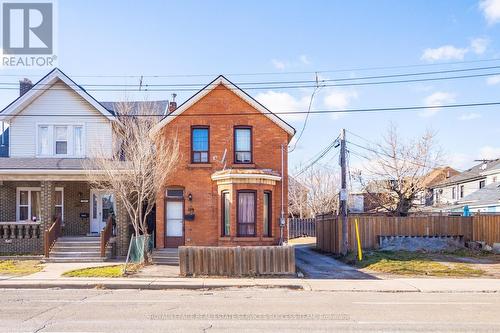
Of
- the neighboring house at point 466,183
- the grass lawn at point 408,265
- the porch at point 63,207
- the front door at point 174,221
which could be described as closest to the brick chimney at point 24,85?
the porch at point 63,207

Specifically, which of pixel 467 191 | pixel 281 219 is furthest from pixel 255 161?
pixel 467 191

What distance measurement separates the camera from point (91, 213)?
82.3 ft

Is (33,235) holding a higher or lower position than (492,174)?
lower

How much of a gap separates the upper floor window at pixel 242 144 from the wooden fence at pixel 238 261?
6507 millimetres

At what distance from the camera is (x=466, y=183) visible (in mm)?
52562

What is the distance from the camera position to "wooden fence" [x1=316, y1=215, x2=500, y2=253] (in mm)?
25406

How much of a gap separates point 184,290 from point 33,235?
36.1ft

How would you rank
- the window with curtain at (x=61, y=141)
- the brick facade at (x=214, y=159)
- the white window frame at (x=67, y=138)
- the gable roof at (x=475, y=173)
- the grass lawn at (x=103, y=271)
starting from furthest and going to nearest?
the gable roof at (x=475, y=173) < the window with curtain at (x=61, y=141) < the white window frame at (x=67, y=138) < the brick facade at (x=214, y=159) < the grass lawn at (x=103, y=271)

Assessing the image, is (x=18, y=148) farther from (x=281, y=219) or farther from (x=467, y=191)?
(x=467, y=191)

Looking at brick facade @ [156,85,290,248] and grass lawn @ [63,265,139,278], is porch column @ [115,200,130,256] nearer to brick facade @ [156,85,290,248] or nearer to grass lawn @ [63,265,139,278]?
brick facade @ [156,85,290,248]

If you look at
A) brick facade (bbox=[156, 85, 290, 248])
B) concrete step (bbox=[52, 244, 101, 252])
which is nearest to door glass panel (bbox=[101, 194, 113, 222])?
concrete step (bbox=[52, 244, 101, 252])

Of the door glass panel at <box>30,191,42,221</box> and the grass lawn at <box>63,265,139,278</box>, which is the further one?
the door glass panel at <box>30,191,42,221</box>

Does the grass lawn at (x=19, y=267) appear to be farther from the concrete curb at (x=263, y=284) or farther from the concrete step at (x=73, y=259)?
the concrete curb at (x=263, y=284)

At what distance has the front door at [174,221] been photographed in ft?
76.7
